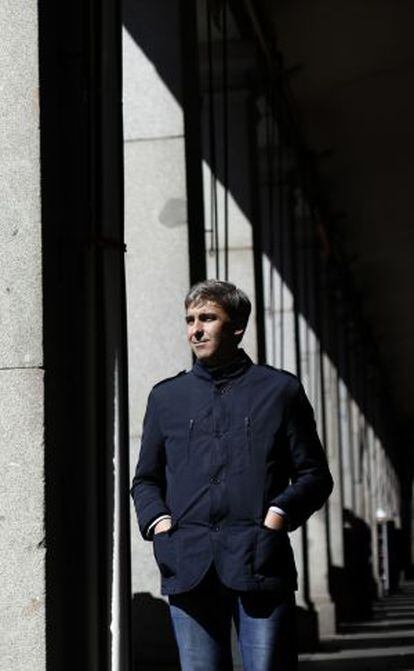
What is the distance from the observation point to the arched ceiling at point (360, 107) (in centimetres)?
1659

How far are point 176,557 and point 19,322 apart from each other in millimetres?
1389

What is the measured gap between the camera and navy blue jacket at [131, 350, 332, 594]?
471cm

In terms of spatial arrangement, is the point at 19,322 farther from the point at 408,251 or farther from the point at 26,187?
the point at 408,251

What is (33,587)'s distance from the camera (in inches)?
223

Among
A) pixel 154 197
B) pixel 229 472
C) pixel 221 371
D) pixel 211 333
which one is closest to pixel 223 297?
pixel 211 333

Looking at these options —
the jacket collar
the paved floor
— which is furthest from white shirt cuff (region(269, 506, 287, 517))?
the paved floor

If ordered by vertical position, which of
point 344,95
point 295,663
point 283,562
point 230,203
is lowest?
point 295,663

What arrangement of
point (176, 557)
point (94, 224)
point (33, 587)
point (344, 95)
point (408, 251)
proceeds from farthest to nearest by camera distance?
point (408, 251) < point (344, 95) < point (94, 224) < point (33, 587) < point (176, 557)

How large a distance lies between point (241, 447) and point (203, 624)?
54 cm

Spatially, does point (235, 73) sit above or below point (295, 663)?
above

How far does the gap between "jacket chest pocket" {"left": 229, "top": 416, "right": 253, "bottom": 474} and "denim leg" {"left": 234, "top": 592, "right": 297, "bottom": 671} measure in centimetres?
38

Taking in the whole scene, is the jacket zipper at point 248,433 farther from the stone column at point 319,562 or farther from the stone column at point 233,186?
the stone column at point 319,562

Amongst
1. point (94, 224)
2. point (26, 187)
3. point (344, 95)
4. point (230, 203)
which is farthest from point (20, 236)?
point (344, 95)

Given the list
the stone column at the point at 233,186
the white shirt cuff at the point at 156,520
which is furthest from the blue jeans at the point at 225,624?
the stone column at the point at 233,186
